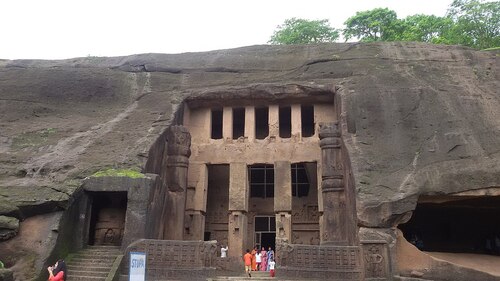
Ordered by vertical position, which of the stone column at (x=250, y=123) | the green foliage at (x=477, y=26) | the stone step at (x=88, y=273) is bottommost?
the stone step at (x=88, y=273)

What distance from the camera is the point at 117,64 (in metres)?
16.8

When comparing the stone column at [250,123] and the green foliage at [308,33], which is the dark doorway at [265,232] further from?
the green foliage at [308,33]

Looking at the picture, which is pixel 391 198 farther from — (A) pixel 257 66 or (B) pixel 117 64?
(B) pixel 117 64

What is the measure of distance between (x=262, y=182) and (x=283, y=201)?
5.23 meters

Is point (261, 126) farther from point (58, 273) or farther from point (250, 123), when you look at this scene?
point (58, 273)

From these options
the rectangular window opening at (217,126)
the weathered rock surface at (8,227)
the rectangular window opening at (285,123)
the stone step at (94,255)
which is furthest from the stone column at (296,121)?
the weathered rock surface at (8,227)

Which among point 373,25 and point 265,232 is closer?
point 265,232

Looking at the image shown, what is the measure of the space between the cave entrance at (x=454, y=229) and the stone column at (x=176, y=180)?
7.52 metres

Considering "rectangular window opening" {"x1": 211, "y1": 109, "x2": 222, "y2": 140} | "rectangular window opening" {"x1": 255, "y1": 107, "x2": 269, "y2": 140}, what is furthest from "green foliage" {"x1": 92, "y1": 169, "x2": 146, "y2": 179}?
Answer: "rectangular window opening" {"x1": 255, "y1": 107, "x2": 269, "y2": 140}

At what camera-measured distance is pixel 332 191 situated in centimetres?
1247

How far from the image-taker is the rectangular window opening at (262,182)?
1808 centimetres

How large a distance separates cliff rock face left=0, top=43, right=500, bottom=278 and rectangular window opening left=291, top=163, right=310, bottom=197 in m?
4.66

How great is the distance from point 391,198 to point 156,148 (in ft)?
21.8

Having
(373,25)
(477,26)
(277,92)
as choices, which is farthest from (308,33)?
(277,92)
